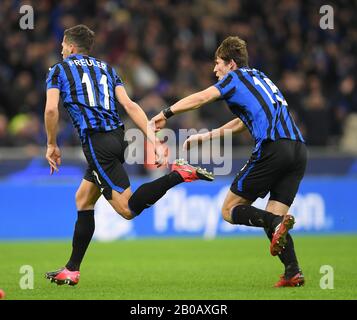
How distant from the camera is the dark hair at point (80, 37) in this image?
7910mm

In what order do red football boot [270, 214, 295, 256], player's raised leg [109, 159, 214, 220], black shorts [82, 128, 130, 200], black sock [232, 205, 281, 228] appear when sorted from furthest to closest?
black shorts [82, 128, 130, 200] → player's raised leg [109, 159, 214, 220] → black sock [232, 205, 281, 228] → red football boot [270, 214, 295, 256]

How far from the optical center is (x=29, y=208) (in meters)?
13.7

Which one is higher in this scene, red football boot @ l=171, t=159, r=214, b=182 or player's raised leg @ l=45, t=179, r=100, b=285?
red football boot @ l=171, t=159, r=214, b=182

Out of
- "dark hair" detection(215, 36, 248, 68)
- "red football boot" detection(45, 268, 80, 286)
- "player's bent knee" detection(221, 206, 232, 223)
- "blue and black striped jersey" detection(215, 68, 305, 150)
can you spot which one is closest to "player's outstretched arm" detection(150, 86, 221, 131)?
"blue and black striped jersey" detection(215, 68, 305, 150)

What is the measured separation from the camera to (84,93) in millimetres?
7801

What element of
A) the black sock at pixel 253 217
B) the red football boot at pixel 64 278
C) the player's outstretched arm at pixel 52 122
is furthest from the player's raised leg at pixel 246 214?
the player's outstretched arm at pixel 52 122

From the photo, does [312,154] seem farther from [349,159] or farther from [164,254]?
[164,254]

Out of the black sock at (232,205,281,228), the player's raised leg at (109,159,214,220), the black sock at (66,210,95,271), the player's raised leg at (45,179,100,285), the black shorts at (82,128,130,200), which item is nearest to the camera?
the black sock at (232,205,281,228)

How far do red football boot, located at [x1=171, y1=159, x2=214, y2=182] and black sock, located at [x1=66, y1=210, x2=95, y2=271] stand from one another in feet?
3.13

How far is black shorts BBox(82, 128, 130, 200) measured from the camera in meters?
7.78

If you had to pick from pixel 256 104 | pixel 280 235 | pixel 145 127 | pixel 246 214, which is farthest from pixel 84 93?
pixel 280 235

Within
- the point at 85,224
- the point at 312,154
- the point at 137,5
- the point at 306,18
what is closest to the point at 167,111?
the point at 85,224

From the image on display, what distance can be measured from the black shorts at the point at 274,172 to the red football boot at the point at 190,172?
34 centimetres

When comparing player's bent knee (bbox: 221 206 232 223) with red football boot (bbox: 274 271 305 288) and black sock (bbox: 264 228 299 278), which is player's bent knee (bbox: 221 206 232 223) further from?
red football boot (bbox: 274 271 305 288)
